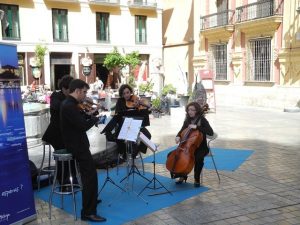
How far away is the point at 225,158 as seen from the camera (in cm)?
738

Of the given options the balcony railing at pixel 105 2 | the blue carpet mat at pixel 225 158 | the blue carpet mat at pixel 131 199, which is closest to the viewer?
the blue carpet mat at pixel 131 199

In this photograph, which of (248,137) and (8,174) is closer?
(8,174)

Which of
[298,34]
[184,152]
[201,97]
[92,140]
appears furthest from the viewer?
[298,34]

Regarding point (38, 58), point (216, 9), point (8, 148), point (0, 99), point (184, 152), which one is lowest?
point (184, 152)

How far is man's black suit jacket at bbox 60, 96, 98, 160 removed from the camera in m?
4.07

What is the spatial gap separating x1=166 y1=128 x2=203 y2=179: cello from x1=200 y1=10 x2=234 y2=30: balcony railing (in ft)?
52.1

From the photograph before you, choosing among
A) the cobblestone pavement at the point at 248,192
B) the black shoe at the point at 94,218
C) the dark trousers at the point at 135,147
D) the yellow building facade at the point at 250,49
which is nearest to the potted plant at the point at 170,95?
the yellow building facade at the point at 250,49

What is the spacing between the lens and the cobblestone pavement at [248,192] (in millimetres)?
4426

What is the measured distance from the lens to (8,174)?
398 cm

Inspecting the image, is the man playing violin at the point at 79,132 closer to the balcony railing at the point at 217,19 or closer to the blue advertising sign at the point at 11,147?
the blue advertising sign at the point at 11,147

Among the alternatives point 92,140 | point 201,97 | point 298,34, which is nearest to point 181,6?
point 298,34

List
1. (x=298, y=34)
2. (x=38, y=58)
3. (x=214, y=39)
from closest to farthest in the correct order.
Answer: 1. (x=298, y=34)
2. (x=214, y=39)
3. (x=38, y=58)

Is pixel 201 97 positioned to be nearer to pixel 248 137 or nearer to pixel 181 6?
pixel 248 137

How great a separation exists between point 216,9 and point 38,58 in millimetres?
11415
